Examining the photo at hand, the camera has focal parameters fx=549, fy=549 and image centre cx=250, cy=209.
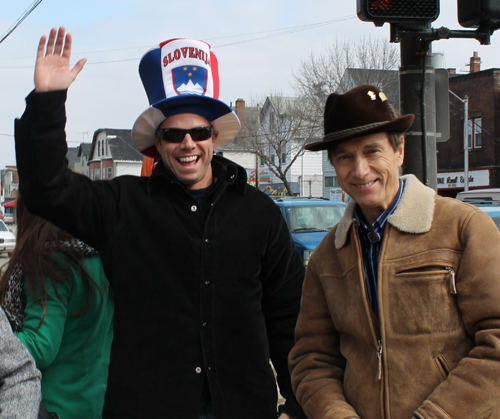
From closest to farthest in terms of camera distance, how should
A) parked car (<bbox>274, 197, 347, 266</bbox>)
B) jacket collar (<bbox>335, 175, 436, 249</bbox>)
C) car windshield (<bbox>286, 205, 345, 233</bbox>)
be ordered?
jacket collar (<bbox>335, 175, 436, 249</bbox>)
parked car (<bbox>274, 197, 347, 266</bbox>)
car windshield (<bbox>286, 205, 345, 233</bbox>)

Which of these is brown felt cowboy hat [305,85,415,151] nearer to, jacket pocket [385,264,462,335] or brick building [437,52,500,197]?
jacket pocket [385,264,462,335]

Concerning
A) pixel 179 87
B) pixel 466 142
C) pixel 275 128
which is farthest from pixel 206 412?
pixel 275 128

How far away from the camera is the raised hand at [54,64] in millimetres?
1958

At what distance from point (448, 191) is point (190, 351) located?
3308 centimetres

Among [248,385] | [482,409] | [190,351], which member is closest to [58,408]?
[190,351]

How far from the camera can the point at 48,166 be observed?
1.99 metres

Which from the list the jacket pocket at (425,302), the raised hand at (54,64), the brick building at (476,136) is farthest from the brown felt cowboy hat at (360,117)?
the brick building at (476,136)

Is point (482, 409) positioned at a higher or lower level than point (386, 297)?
lower

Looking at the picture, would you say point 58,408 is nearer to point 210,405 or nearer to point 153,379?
point 153,379

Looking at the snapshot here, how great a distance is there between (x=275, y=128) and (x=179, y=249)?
107 ft

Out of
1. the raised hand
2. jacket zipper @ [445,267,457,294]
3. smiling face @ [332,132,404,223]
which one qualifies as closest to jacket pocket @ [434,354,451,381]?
jacket zipper @ [445,267,457,294]

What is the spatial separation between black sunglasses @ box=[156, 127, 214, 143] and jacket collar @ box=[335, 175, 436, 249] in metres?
0.84

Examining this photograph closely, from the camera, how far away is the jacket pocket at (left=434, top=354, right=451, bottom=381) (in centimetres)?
174

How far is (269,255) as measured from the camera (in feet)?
8.48
